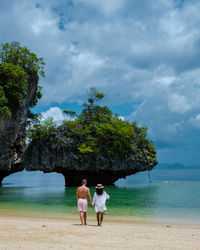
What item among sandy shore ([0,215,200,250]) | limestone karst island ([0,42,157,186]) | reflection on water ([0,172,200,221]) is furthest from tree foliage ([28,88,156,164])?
sandy shore ([0,215,200,250])

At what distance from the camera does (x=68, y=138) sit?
111ft

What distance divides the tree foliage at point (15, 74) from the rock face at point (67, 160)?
618 cm

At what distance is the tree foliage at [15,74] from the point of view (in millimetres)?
29359

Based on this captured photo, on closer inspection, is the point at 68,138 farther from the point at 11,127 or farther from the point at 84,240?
the point at 84,240

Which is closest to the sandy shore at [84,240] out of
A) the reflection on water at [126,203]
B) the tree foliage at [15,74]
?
the reflection on water at [126,203]

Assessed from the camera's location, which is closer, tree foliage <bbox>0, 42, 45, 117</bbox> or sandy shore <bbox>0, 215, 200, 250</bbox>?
sandy shore <bbox>0, 215, 200, 250</bbox>

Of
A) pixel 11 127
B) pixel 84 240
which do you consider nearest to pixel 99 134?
pixel 11 127

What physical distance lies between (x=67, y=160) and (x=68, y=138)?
2916 mm

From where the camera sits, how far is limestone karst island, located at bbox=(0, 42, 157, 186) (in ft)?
107

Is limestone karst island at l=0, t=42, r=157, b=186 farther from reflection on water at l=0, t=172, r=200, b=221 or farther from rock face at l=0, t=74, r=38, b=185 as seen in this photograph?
reflection on water at l=0, t=172, r=200, b=221

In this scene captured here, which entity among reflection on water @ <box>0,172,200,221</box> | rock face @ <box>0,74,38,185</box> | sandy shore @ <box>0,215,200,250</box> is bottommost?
reflection on water @ <box>0,172,200,221</box>

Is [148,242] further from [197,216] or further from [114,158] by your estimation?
[114,158]

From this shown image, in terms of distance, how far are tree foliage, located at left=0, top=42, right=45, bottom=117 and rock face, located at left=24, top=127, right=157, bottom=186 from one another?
6.18 m

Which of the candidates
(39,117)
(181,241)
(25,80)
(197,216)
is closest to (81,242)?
(181,241)
